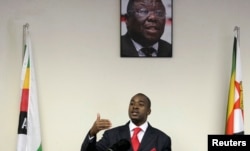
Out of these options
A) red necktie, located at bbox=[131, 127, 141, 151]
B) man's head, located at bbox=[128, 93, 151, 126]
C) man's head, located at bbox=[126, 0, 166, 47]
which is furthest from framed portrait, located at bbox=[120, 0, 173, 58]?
red necktie, located at bbox=[131, 127, 141, 151]

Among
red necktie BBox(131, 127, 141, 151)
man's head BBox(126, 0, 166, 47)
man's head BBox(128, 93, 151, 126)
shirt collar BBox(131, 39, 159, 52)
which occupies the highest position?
man's head BBox(126, 0, 166, 47)

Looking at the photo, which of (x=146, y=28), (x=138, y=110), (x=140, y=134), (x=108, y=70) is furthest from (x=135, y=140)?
(x=146, y=28)

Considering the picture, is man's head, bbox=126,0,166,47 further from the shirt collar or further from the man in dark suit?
the man in dark suit

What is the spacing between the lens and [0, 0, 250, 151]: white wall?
330 cm

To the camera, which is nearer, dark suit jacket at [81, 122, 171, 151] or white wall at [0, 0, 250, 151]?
dark suit jacket at [81, 122, 171, 151]

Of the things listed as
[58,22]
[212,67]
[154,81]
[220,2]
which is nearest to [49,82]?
[58,22]

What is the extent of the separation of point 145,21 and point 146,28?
7 cm

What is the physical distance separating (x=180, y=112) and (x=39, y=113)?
133cm

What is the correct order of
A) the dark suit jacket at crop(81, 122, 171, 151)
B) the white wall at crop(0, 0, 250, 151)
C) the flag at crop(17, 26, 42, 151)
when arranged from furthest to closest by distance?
1. the white wall at crop(0, 0, 250, 151)
2. the flag at crop(17, 26, 42, 151)
3. the dark suit jacket at crop(81, 122, 171, 151)

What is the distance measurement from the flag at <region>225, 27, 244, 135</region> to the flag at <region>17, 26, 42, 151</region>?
1731mm

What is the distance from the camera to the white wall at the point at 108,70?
10.8 ft

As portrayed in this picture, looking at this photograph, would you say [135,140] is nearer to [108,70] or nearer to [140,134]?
[140,134]

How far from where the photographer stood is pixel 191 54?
343 cm

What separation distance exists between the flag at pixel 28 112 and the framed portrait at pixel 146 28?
0.87m
